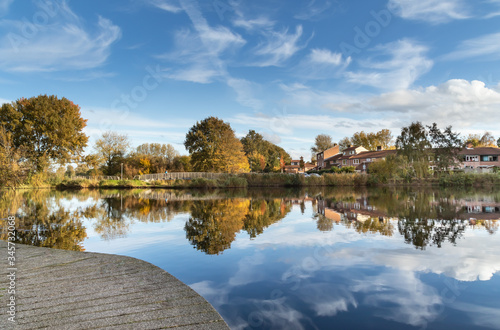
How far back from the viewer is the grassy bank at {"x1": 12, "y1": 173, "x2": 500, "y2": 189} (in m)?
39.6

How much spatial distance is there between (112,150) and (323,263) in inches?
1841

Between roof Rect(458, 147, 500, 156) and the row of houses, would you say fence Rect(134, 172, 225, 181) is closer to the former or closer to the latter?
the row of houses

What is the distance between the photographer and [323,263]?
240 inches

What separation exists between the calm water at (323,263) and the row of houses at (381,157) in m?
39.8

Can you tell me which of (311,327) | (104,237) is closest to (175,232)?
(104,237)

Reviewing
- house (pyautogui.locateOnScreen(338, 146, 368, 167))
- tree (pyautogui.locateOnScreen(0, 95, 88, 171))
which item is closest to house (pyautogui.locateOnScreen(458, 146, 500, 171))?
house (pyautogui.locateOnScreen(338, 146, 368, 167))

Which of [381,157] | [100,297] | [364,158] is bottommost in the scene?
[100,297]

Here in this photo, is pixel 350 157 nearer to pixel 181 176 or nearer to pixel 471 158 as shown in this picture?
pixel 471 158

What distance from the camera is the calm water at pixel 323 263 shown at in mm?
3934

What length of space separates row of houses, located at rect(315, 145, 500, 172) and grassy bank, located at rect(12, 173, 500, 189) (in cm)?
524

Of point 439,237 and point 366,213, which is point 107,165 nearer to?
point 366,213

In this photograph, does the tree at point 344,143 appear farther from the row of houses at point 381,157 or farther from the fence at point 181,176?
the fence at point 181,176

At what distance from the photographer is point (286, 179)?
1620 inches

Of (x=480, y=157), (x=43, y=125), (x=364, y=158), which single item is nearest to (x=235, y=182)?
(x=43, y=125)
